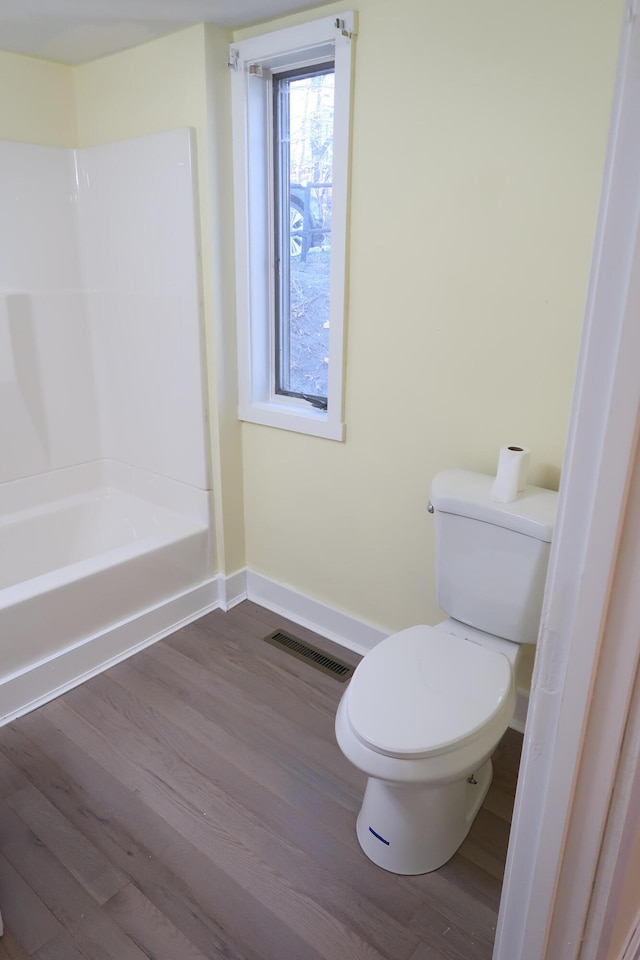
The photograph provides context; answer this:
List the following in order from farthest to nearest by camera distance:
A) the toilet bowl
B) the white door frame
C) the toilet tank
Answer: the toilet tank < the toilet bowl < the white door frame

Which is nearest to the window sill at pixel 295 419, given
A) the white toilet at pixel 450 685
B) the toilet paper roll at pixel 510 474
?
the white toilet at pixel 450 685

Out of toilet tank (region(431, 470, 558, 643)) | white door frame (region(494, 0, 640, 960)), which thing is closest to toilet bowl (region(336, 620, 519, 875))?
toilet tank (region(431, 470, 558, 643))

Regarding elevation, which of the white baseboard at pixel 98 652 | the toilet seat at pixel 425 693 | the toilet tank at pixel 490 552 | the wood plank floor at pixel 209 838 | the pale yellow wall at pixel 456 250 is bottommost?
→ the wood plank floor at pixel 209 838

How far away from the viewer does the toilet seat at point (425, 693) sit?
4.64 ft

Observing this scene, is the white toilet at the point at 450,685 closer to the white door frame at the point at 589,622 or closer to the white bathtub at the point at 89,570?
the white door frame at the point at 589,622

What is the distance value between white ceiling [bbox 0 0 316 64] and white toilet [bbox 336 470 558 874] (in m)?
1.54

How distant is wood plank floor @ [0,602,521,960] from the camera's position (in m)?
1.43

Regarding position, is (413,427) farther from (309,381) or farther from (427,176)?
(427,176)

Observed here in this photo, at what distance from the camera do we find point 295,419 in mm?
2346

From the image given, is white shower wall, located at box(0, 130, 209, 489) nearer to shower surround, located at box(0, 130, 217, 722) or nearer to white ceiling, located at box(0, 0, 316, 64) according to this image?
shower surround, located at box(0, 130, 217, 722)

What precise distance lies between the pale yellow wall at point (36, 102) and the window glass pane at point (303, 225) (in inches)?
36.8

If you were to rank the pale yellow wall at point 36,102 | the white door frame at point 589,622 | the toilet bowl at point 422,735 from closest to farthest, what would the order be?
the white door frame at point 589,622 → the toilet bowl at point 422,735 → the pale yellow wall at point 36,102

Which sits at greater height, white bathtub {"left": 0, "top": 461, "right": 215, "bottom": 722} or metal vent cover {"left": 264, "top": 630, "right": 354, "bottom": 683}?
white bathtub {"left": 0, "top": 461, "right": 215, "bottom": 722}

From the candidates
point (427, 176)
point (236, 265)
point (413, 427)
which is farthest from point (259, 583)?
point (427, 176)
